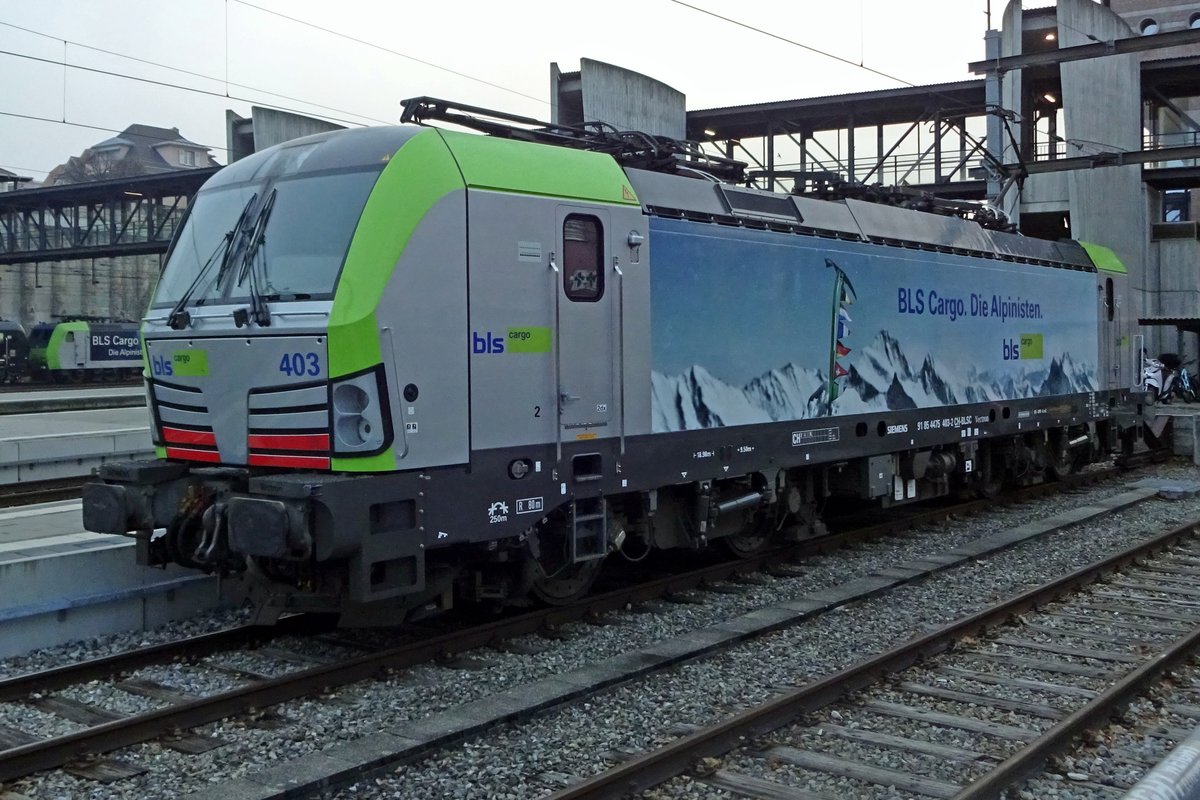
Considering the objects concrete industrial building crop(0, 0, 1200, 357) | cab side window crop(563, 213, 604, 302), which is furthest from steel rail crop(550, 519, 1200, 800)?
concrete industrial building crop(0, 0, 1200, 357)

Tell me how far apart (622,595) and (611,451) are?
1407 millimetres

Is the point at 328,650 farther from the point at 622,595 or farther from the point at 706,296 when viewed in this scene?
the point at 706,296

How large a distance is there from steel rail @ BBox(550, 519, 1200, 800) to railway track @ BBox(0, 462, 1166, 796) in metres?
1.05

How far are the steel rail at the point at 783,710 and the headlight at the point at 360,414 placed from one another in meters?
2.48

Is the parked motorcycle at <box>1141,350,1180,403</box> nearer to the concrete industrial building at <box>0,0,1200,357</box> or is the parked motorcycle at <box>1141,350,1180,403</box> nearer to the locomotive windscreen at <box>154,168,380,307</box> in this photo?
the concrete industrial building at <box>0,0,1200,357</box>

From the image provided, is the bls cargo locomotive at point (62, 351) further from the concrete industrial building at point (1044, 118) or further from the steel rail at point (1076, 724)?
the steel rail at point (1076, 724)

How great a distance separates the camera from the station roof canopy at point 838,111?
31.2 m

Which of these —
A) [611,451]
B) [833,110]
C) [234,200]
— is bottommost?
[611,451]

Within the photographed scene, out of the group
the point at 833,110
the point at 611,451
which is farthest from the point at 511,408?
the point at 833,110

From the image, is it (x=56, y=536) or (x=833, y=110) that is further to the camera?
(x=833, y=110)

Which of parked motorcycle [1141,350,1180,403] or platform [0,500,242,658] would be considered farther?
parked motorcycle [1141,350,1180,403]

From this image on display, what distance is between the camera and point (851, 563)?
11336 millimetres

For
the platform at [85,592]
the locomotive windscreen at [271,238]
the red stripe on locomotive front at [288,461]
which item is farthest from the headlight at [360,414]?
the platform at [85,592]

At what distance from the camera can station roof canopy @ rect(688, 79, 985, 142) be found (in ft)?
102
